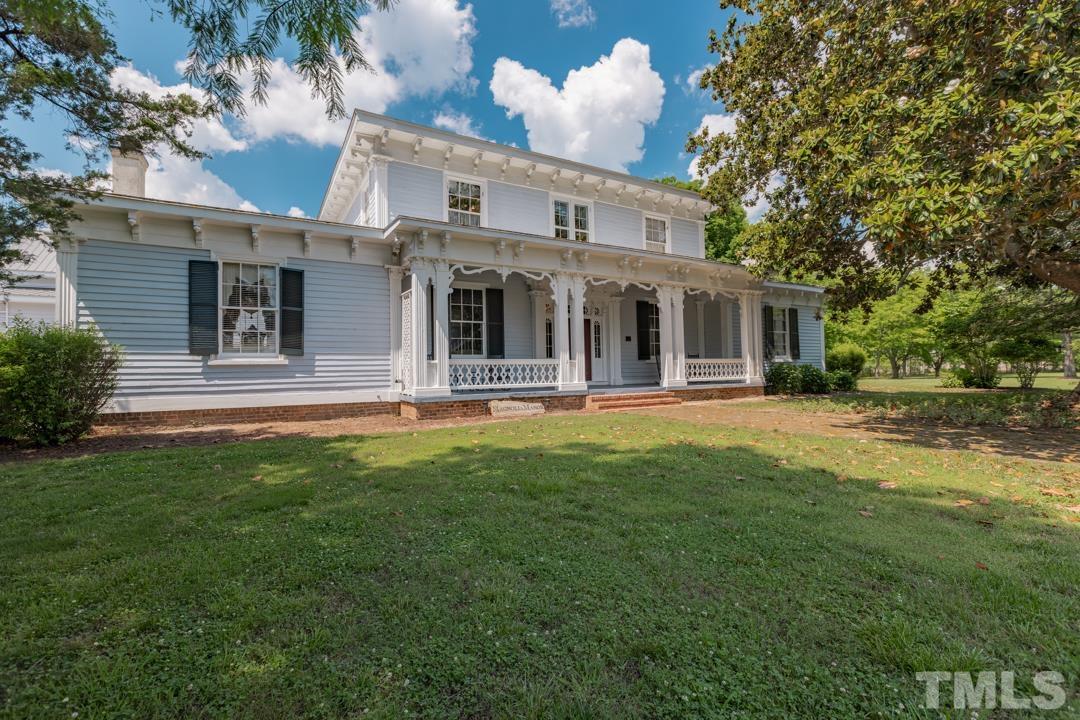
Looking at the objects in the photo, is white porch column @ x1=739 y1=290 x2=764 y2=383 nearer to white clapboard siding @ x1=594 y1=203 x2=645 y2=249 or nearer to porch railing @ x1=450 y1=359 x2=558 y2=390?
white clapboard siding @ x1=594 y1=203 x2=645 y2=249

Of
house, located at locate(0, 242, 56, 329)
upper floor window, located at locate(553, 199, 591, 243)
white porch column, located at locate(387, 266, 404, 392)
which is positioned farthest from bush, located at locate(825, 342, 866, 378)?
house, located at locate(0, 242, 56, 329)

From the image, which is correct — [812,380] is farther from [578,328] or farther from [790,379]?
[578,328]

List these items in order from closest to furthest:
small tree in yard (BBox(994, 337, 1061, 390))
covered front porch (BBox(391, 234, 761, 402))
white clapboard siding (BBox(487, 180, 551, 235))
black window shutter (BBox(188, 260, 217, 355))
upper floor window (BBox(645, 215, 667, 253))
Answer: black window shutter (BBox(188, 260, 217, 355)), covered front porch (BBox(391, 234, 761, 402)), white clapboard siding (BBox(487, 180, 551, 235)), upper floor window (BBox(645, 215, 667, 253)), small tree in yard (BBox(994, 337, 1061, 390))

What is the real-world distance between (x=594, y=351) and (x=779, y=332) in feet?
24.8

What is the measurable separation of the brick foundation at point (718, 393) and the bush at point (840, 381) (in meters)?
3.75

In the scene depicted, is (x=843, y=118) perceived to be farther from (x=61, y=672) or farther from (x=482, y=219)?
(x=61, y=672)

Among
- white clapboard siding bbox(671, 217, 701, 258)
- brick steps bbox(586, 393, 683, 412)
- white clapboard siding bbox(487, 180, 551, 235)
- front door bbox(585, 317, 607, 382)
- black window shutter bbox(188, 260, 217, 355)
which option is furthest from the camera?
white clapboard siding bbox(671, 217, 701, 258)

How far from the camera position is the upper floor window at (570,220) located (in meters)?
13.6

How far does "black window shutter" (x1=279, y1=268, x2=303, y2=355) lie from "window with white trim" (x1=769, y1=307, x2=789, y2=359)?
15287mm


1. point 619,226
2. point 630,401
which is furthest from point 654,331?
point 630,401

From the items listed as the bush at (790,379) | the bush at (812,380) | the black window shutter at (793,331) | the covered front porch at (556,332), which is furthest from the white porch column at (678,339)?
the black window shutter at (793,331)

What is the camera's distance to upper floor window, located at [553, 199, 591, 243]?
13609mm

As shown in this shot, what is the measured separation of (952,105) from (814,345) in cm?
1413

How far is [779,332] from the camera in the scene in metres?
17.1
